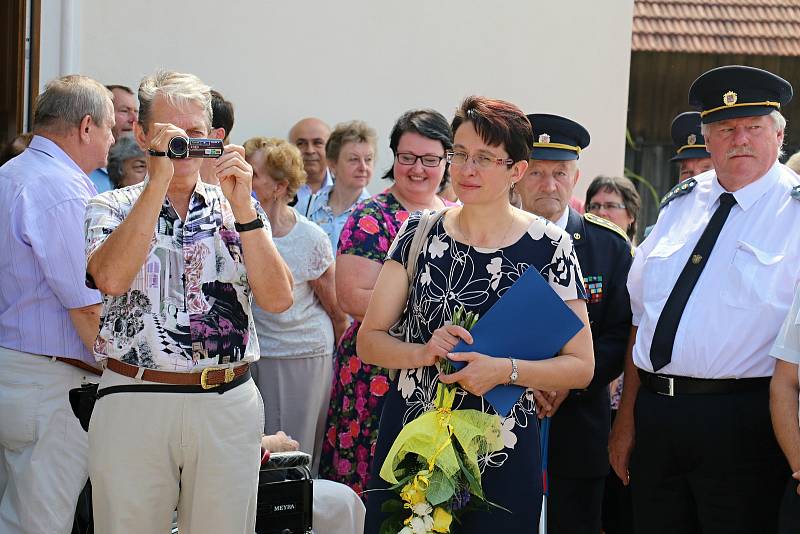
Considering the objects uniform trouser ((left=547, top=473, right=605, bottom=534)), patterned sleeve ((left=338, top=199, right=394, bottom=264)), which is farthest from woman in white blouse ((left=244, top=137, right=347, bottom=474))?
uniform trouser ((left=547, top=473, right=605, bottom=534))

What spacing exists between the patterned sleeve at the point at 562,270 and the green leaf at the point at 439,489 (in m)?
0.73

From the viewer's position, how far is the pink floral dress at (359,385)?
448 cm

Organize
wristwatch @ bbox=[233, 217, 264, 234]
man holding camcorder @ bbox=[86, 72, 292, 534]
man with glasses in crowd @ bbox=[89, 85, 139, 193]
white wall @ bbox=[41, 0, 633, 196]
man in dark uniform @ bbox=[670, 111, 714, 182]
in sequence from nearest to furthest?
1. man holding camcorder @ bbox=[86, 72, 292, 534]
2. wristwatch @ bbox=[233, 217, 264, 234]
3. man in dark uniform @ bbox=[670, 111, 714, 182]
4. man with glasses in crowd @ bbox=[89, 85, 139, 193]
5. white wall @ bbox=[41, 0, 633, 196]

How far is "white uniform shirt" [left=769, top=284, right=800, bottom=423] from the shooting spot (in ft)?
11.3

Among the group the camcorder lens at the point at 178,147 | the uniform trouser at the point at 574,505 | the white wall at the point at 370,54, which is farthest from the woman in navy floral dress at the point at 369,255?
the white wall at the point at 370,54

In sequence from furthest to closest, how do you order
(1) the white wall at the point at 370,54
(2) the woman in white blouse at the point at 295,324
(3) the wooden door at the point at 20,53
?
(1) the white wall at the point at 370,54 → (3) the wooden door at the point at 20,53 → (2) the woman in white blouse at the point at 295,324

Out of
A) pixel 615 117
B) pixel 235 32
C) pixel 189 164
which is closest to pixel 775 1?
pixel 615 117

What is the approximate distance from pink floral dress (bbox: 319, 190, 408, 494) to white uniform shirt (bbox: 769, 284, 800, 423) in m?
1.69

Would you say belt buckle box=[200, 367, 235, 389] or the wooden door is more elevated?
the wooden door

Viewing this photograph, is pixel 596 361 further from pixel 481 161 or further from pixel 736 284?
pixel 481 161

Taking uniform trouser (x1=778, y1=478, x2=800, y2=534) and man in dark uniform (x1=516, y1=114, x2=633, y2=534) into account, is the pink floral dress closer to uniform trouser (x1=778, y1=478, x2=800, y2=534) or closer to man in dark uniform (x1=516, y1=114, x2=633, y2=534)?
man in dark uniform (x1=516, y1=114, x2=633, y2=534)

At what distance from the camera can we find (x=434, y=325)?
336 centimetres

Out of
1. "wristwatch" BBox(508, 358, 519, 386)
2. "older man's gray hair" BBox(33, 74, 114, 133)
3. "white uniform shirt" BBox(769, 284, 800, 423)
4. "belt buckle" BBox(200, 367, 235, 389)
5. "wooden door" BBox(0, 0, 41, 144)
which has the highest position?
"wooden door" BBox(0, 0, 41, 144)

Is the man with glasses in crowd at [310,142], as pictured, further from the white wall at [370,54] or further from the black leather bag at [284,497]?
the black leather bag at [284,497]
